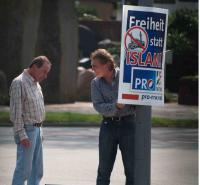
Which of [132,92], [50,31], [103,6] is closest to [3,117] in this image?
[50,31]

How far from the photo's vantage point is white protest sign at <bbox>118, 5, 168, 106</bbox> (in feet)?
27.1

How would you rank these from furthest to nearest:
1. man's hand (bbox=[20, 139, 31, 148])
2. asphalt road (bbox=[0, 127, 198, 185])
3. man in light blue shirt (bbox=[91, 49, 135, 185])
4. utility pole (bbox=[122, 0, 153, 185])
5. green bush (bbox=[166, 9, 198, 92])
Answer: green bush (bbox=[166, 9, 198, 92]) < asphalt road (bbox=[0, 127, 198, 185]) < man's hand (bbox=[20, 139, 31, 148]) < man in light blue shirt (bbox=[91, 49, 135, 185]) < utility pole (bbox=[122, 0, 153, 185])

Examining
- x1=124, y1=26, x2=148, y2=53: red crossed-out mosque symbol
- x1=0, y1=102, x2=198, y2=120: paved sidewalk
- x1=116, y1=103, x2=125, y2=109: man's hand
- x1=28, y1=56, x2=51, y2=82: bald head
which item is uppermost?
x1=124, y1=26, x2=148, y2=53: red crossed-out mosque symbol

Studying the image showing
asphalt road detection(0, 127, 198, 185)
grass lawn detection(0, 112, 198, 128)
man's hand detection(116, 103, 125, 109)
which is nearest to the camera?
man's hand detection(116, 103, 125, 109)

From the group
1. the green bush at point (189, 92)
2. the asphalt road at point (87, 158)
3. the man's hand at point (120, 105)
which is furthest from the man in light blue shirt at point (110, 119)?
the green bush at point (189, 92)

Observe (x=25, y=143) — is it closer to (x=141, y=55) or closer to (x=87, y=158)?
(x=141, y=55)

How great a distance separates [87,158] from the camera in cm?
1562

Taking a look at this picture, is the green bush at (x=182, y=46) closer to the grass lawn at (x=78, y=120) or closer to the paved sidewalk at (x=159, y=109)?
the paved sidewalk at (x=159, y=109)

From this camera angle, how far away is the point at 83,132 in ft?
71.8

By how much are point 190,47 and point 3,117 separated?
20.9 metres

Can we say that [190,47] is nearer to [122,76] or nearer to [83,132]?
[83,132]

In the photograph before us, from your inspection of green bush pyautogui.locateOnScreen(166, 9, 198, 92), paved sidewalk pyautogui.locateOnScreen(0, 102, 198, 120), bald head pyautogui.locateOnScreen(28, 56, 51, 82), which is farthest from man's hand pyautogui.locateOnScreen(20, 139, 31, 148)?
green bush pyautogui.locateOnScreen(166, 9, 198, 92)

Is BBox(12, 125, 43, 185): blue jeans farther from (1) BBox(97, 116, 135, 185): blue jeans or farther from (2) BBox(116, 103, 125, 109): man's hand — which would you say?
(2) BBox(116, 103, 125, 109): man's hand

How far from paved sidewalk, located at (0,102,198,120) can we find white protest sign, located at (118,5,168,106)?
729 inches
